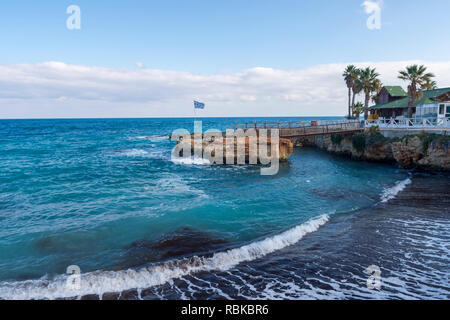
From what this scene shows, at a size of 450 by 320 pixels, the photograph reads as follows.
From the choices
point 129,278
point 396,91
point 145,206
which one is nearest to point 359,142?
point 396,91

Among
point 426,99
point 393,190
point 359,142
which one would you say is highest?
point 426,99

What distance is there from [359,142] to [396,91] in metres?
18.8

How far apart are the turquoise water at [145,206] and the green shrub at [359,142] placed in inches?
187

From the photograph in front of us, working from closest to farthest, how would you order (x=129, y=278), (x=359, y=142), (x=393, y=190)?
(x=129, y=278) → (x=393, y=190) → (x=359, y=142)

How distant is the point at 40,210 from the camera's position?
1530 centimetres

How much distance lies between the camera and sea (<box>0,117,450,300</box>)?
8281 millimetres

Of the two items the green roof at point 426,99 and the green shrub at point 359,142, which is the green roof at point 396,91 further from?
the green shrub at point 359,142

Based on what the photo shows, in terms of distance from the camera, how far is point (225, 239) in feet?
38.3

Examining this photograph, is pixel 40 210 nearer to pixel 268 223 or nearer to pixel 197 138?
pixel 268 223

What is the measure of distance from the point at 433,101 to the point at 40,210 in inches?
1626

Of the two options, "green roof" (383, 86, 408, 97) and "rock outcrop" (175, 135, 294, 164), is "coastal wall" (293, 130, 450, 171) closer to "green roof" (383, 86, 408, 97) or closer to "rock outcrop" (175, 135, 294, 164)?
"rock outcrop" (175, 135, 294, 164)

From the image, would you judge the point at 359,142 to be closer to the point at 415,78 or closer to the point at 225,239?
the point at 415,78

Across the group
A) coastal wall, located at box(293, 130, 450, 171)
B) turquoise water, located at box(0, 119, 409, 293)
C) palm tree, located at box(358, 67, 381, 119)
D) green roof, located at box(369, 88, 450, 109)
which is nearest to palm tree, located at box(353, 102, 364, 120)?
palm tree, located at box(358, 67, 381, 119)

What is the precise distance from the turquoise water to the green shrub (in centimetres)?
474
